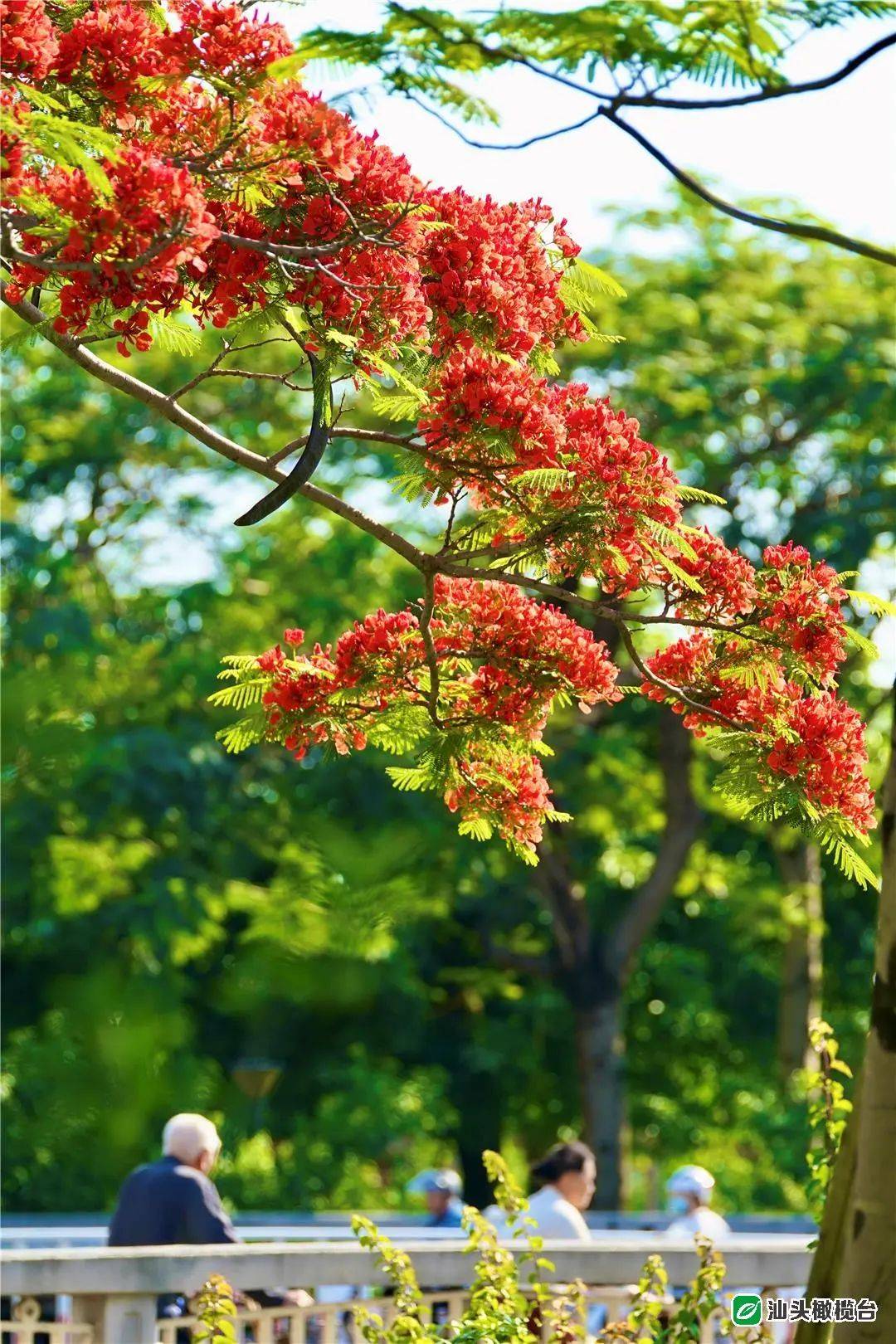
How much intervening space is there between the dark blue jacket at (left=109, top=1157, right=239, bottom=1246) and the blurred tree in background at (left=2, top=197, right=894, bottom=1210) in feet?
27.4

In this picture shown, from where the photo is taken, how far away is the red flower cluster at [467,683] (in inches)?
189

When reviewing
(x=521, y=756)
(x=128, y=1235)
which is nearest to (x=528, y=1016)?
(x=128, y=1235)

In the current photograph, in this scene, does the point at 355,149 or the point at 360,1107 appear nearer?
the point at 355,149

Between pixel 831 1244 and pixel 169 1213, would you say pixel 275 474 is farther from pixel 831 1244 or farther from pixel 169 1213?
pixel 169 1213

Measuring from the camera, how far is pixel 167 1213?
22.2 feet

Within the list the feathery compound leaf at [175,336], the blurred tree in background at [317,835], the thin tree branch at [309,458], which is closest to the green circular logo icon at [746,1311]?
the thin tree branch at [309,458]

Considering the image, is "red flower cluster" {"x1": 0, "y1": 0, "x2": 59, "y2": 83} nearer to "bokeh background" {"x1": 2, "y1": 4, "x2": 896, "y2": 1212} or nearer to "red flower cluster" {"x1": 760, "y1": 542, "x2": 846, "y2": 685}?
"red flower cluster" {"x1": 760, "y1": 542, "x2": 846, "y2": 685}

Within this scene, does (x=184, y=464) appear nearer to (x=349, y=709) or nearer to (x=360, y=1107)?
(x=360, y=1107)

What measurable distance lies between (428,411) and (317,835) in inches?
514

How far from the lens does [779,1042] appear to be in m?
19.7

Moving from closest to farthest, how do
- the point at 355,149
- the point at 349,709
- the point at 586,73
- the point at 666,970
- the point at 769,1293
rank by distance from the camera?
the point at 586,73
the point at 355,149
the point at 349,709
the point at 769,1293
the point at 666,970

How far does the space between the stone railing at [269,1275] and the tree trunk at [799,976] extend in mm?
12874

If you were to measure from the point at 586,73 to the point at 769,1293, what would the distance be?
15.4ft

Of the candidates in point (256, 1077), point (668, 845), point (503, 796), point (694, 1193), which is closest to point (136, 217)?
point (503, 796)
